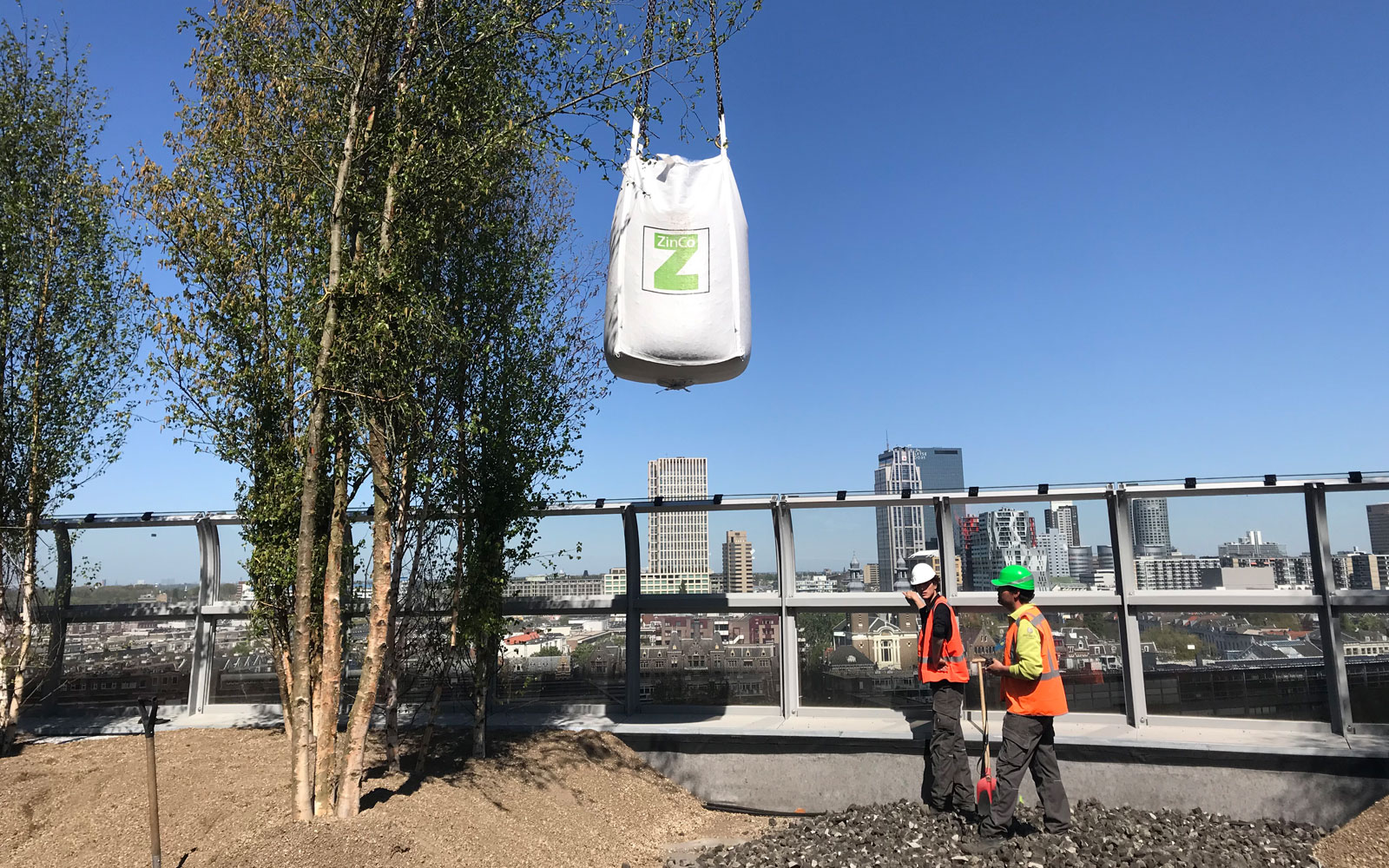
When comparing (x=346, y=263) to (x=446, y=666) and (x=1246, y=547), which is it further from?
(x=1246, y=547)

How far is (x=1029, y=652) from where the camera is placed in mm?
5699

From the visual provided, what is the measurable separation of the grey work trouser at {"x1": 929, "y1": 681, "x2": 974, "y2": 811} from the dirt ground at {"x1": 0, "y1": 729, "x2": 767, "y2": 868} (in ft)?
5.35

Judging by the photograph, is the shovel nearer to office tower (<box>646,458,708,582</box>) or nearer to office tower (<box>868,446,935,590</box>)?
office tower (<box>868,446,935,590</box>)

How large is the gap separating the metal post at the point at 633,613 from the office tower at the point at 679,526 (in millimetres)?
187

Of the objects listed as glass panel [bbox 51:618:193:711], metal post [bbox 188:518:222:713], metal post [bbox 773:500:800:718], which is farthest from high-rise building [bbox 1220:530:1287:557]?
glass panel [bbox 51:618:193:711]

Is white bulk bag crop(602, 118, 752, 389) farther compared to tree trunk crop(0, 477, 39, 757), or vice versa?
tree trunk crop(0, 477, 39, 757)

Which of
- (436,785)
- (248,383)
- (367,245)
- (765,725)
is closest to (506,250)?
(367,245)

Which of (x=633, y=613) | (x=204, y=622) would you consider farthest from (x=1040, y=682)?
(x=204, y=622)

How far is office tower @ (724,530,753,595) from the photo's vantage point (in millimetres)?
8789

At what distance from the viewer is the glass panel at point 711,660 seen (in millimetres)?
8688

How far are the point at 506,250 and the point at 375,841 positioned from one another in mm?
5015

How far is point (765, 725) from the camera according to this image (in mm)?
7973

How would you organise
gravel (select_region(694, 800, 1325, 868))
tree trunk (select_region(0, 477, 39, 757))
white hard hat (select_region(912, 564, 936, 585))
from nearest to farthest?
gravel (select_region(694, 800, 1325, 868)) < white hard hat (select_region(912, 564, 936, 585)) < tree trunk (select_region(0, 477, 39, 757))

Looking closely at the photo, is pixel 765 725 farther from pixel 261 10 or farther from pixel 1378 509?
pixel 261 10
